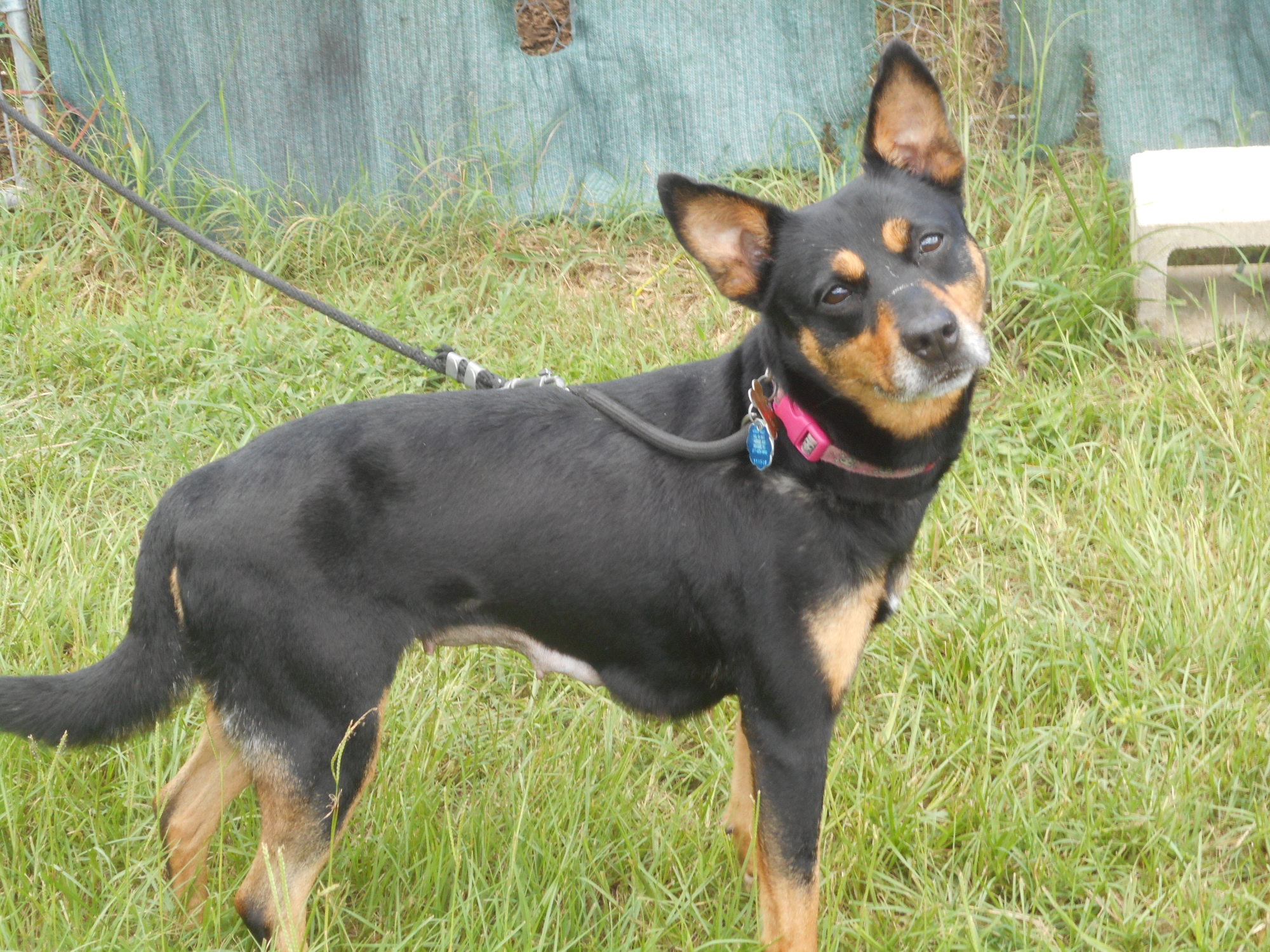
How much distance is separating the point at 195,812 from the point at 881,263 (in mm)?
2193

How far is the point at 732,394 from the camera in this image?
2770mm

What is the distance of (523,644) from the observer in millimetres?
2846

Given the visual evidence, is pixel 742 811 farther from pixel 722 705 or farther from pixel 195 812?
pixel 195 812

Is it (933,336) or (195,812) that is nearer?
(933,336)

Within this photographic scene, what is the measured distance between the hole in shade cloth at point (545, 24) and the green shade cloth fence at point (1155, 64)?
7.03 ft

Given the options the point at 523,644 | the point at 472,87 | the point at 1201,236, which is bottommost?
the point at 523,644

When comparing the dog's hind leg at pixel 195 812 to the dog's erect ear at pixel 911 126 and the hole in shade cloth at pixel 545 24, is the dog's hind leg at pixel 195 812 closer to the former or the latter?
the dog's erect ear at pixel 911 126

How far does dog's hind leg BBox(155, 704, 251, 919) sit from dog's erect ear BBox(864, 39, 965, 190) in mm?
2270

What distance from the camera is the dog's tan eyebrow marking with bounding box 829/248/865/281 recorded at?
2.61 meters

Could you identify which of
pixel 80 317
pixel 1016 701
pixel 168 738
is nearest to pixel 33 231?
pixel 80 317

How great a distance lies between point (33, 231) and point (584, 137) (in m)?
2.80

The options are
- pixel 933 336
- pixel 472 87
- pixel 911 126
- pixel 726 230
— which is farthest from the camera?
pixel 472 87

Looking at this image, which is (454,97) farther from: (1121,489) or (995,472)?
(1121,489)

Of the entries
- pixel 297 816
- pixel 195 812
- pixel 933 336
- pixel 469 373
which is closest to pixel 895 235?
pixel 933 336
